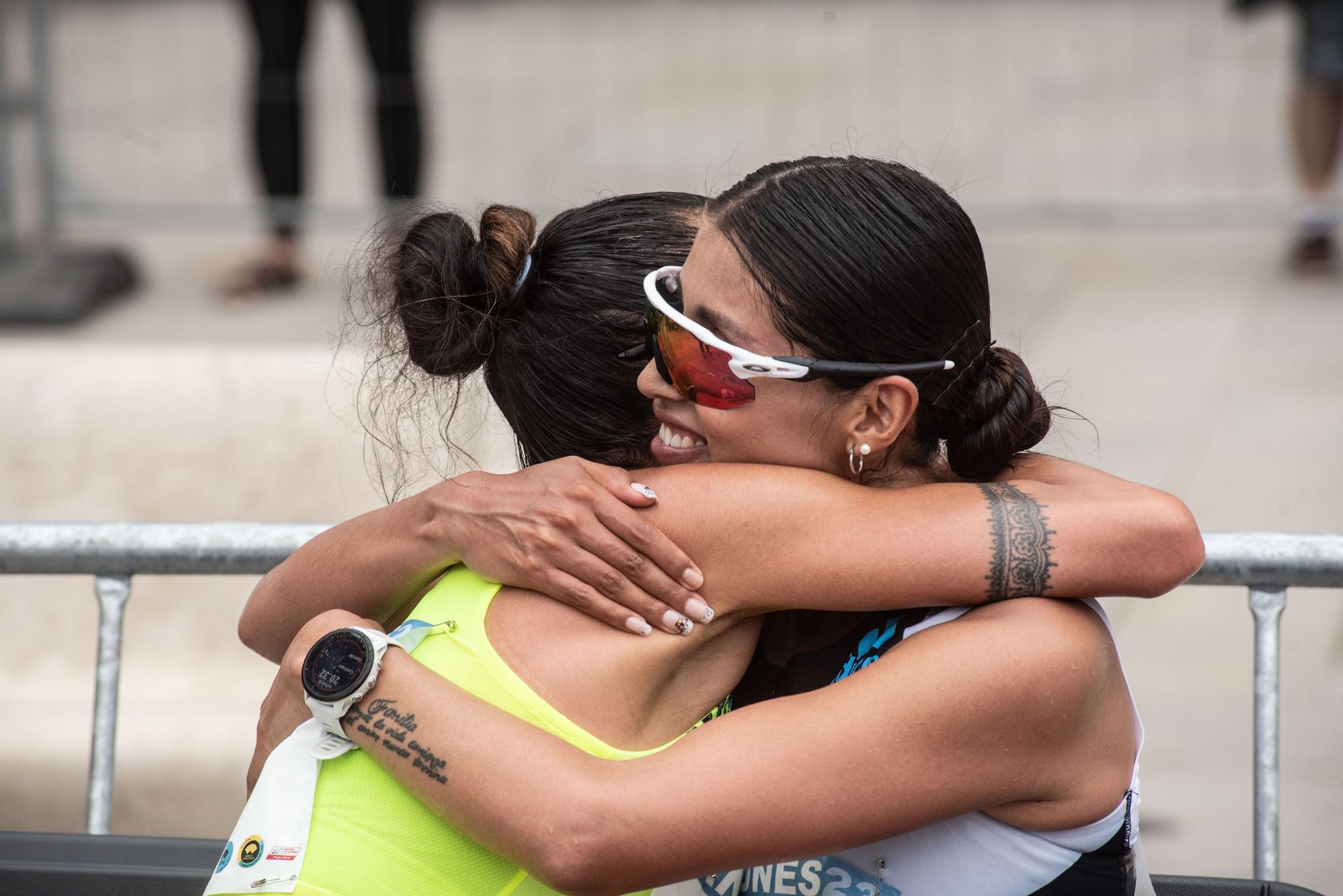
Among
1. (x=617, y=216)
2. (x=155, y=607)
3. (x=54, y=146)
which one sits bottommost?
(x=155, y=607)

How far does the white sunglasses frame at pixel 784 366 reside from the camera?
1640 millimetres

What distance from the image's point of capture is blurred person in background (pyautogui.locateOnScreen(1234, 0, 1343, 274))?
22.0ft

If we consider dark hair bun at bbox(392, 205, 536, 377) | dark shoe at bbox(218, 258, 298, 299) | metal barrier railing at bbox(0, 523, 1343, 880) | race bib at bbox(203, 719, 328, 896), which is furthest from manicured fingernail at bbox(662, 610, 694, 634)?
dark shoe at bbox(218, 258, 298, 299)

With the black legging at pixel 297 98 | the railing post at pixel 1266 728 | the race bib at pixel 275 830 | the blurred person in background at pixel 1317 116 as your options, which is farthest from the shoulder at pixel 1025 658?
the blurred person in background at pixel 1317 116

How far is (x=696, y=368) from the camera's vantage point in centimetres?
174

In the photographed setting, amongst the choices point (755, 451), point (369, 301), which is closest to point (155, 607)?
point (369, 301)

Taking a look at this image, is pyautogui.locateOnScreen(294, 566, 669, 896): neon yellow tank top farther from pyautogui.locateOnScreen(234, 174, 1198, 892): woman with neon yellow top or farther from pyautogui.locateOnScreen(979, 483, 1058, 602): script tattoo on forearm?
pyautogui.locateOnScreen(979, 483, 1058, 602): script tattoo on forearm

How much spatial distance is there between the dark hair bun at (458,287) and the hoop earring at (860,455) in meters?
0.57

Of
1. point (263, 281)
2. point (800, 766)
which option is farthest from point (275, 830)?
point (263, 281)

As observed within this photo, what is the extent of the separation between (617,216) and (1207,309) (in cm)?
570

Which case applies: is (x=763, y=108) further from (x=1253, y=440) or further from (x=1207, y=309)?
(x=1253, y=440)

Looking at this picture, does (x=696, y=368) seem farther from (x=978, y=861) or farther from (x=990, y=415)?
(x=978, y=861)

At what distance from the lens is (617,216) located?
6.53 feet

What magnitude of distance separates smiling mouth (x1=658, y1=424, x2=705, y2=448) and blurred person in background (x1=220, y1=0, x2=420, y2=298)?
4.99 m
